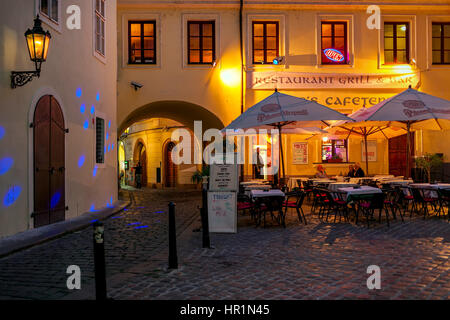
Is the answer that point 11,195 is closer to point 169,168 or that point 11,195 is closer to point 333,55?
point 333,55

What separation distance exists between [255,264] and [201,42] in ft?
43.5

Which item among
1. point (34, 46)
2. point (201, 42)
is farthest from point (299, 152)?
point (34, 46)

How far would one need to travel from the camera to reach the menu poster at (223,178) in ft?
29.0

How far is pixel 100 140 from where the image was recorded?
551 inches

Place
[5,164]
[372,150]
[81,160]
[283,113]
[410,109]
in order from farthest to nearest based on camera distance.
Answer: [372,150]
[81,160]
[410,109]
[283,113]
[5,164]

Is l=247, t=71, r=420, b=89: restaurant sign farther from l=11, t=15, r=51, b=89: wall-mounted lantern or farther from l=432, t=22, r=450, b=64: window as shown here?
l=11, t=15, r=51, b=89: wall-mounted lantern

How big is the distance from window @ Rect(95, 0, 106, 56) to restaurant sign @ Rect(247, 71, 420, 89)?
5.88 metres

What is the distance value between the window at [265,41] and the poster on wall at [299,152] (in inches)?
135

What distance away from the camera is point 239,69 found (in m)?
17.6

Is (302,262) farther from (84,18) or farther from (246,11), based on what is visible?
(246,11)

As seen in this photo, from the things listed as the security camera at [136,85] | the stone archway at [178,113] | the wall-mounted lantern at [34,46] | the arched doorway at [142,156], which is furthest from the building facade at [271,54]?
the arched doorway at [142,156]

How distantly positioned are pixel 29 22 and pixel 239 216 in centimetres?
677

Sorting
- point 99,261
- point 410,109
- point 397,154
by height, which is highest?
point 410,109

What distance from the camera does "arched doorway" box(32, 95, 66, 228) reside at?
9391 millimetres
